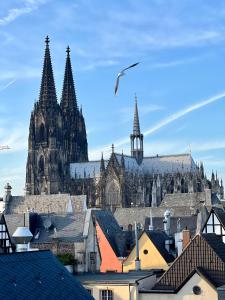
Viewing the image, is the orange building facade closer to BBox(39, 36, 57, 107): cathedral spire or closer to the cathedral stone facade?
the cathedral stone facade

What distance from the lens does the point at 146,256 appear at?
31141 mm

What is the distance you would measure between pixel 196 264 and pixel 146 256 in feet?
30.7

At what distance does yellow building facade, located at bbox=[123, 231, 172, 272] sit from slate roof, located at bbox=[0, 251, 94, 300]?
36.0ft

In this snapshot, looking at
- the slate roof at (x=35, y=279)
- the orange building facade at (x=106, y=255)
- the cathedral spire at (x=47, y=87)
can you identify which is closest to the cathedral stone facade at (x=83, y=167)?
the cathedral spire at (x=47, y=87)

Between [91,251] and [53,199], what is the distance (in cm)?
2628

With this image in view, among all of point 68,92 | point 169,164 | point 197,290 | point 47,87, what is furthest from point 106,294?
point 68,92

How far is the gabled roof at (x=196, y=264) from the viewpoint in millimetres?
21703

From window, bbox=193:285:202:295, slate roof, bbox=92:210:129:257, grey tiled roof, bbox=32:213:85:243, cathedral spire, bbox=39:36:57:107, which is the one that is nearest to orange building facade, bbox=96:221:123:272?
slate roof, bbox=92:210:129:257

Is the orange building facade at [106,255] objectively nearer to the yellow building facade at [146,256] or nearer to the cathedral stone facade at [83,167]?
the yellow building facade at [146,256]

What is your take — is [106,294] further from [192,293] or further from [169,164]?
[169,164]

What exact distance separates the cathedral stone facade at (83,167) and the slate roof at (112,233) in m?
66.0

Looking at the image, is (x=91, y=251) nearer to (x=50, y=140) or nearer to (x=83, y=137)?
(x=50, y=140)

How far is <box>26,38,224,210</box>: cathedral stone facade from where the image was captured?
115m

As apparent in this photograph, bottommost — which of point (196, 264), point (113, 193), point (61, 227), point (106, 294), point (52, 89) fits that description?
point (106, 294)
